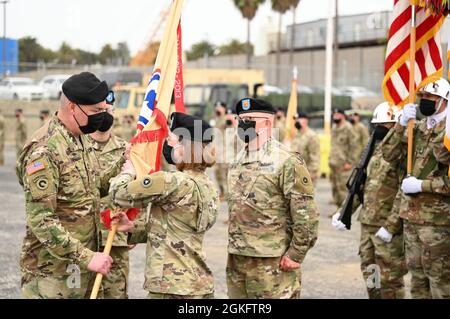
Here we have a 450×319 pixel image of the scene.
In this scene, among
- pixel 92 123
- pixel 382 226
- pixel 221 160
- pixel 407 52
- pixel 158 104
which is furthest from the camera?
pixel 221 160

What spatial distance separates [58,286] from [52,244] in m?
0.40

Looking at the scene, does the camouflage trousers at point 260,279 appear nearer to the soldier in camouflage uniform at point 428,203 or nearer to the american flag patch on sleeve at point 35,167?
the soldier in camouflage uniform at point 428,203

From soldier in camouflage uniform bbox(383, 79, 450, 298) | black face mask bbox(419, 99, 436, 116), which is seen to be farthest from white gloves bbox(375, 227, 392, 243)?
black face mask bbox(419, 99, 436, 116)

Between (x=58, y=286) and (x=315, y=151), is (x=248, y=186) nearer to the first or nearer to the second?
(x=58, y=286)

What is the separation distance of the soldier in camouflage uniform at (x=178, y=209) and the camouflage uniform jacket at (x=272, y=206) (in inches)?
35.1

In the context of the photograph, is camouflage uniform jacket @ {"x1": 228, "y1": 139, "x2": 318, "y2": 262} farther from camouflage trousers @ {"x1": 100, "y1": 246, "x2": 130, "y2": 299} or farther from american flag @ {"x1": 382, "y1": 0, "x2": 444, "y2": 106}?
american flag @ {"x1": 382, "y1": 0, "x2": 444, "y2": 106}

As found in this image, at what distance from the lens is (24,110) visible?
3481cm

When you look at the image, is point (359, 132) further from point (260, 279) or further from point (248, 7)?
point (248, 7)

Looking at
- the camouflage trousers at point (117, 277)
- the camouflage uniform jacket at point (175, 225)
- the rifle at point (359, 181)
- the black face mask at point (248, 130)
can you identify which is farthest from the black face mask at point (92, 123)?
the rifle at point (359, 181)

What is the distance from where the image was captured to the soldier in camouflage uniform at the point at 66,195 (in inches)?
194

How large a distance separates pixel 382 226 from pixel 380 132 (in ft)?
3.12

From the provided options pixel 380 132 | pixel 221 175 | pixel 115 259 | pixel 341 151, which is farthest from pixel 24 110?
pixel 115 259

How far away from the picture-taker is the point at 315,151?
15.9 meters
